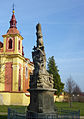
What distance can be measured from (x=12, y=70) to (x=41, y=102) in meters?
22.1

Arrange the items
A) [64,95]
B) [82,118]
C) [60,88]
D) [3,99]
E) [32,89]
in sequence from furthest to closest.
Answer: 1. [64,95]
2. [60,88]
3. [3,99]
4. [82,118]
5. [32,89]

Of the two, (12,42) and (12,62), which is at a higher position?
(12,42)

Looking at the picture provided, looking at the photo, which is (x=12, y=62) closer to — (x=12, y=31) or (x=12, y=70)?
(x=12, y=70)

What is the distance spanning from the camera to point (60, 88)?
4472cm

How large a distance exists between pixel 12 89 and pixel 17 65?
412 cm

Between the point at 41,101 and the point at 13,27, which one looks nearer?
the point at 41,101

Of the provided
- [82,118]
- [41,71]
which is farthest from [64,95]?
[41,71]

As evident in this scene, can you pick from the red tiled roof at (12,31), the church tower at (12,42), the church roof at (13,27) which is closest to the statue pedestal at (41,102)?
the church tower at (12,42)

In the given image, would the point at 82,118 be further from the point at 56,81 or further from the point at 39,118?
the point at 56,81

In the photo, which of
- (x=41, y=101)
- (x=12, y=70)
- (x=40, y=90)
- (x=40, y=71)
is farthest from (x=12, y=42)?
(x=41, y=101)

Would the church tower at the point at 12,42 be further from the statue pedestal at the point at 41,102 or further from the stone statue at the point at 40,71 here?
the statue pedestal at the point at 41,102

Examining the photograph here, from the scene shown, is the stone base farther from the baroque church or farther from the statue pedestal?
the baroque church

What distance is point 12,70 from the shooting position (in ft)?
102

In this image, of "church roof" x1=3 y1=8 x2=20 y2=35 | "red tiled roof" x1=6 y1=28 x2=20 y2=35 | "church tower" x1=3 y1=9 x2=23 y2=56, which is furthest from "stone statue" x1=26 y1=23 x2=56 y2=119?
"church roof" x1=3 y1=8 x2=20 y2=35
